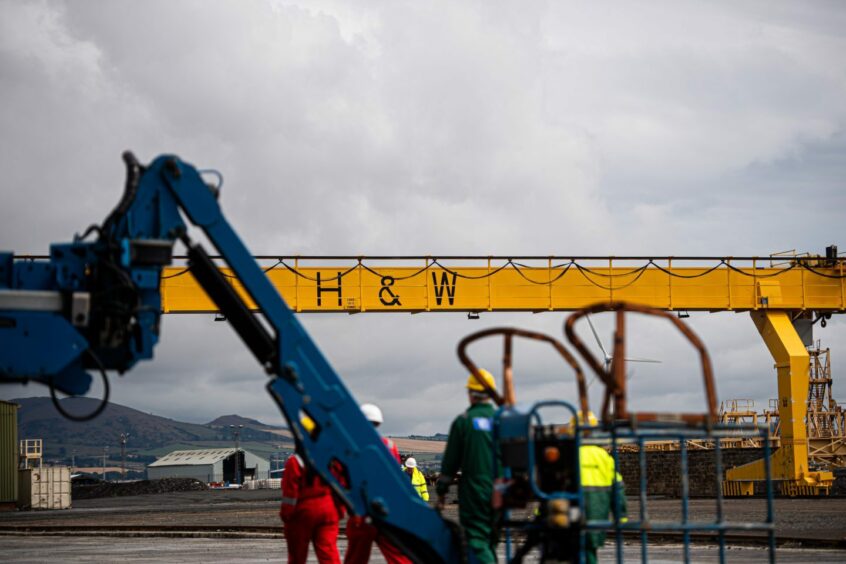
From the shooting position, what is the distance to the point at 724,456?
38.4m

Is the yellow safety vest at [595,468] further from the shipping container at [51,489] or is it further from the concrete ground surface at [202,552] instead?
the shipping container at [51,489]

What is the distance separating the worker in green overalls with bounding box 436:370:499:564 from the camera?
7.99 m

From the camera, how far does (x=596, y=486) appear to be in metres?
7.73

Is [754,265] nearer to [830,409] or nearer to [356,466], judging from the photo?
[830,409]

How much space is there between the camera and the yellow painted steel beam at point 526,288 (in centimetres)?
2964

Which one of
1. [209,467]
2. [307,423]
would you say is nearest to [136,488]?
[209,467]

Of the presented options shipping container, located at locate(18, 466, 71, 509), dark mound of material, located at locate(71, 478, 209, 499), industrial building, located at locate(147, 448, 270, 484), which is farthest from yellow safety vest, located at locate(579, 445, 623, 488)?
industrial building, located at locate(147, 448, 270, 484)

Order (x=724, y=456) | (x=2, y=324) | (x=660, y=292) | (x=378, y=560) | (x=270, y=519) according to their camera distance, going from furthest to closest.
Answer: (x=724, y=456), (x=660, y=292), (x=270, y=519), (x=378, y=560), (x=2, y=324)

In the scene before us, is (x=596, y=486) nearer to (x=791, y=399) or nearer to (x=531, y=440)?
(x=531, y=440)

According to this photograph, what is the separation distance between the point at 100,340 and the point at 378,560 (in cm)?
852

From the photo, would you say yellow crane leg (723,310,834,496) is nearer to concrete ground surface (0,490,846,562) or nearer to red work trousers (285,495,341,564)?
concrete ground surface (0,490,846,562)

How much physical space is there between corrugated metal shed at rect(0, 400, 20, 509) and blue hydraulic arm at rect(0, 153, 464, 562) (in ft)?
153

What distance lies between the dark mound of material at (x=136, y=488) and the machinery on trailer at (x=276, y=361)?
5897 cm

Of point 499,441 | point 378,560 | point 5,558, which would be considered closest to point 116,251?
point 499,441
